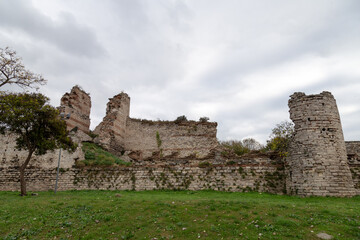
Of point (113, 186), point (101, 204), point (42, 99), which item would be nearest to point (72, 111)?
point (42, 99)

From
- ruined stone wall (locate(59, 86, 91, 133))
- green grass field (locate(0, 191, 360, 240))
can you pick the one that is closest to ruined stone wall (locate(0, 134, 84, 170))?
ruined stone wall (locate(59, 86, 91, 133))

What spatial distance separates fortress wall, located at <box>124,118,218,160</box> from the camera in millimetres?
26438

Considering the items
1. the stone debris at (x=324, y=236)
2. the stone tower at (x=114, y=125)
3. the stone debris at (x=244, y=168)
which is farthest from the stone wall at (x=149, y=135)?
the stone debris at (x=324, y=236)

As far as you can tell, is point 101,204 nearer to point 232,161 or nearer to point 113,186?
point 113,186

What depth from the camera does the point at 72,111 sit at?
999 inches

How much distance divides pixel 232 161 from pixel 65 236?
35.5 ft

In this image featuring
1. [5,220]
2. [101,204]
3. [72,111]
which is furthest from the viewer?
[72,111]

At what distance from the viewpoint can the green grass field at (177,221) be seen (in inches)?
275

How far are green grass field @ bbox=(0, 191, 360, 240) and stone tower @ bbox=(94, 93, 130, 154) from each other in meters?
15.2

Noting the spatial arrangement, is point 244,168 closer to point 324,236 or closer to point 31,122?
point 324,236

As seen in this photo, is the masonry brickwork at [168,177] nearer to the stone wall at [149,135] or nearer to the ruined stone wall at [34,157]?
the ruined stone wall at [34,157]

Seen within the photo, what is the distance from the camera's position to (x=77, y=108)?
2622 centimetres

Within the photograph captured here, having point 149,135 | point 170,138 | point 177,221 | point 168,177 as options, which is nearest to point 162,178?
point 168,177

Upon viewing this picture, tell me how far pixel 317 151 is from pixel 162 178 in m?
9.52
